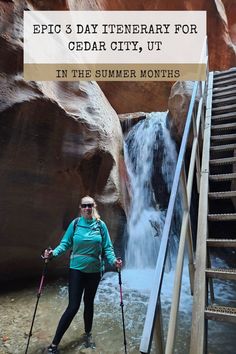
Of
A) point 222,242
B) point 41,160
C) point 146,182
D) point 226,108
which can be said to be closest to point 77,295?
point 222,242

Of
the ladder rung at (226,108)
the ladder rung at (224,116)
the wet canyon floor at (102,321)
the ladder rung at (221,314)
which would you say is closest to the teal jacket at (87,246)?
the wet canyon floor at (102,321)

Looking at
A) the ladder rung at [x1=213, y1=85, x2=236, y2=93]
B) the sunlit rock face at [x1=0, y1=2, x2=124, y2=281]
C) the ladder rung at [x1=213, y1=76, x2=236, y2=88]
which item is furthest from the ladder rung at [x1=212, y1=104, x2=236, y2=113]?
the sunlit rock face at [x1=0, y1=2, x2=124, y2=281]

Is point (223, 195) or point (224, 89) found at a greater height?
point (224, 89)

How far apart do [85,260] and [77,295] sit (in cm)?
40

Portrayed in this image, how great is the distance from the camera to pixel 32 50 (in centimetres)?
588

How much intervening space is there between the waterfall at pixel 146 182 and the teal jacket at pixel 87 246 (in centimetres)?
312

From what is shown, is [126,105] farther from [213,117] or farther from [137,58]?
[213,117]

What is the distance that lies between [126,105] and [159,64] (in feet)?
8.76

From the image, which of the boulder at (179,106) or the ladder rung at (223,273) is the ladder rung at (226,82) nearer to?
the boulder at (179,106)

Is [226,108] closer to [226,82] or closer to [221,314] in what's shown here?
[226,82]

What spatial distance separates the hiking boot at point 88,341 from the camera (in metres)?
3.77

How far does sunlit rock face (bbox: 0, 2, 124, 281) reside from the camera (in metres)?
5.46

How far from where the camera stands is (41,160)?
18.9ft

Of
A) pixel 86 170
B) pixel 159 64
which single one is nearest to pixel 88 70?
pixel 86 170
